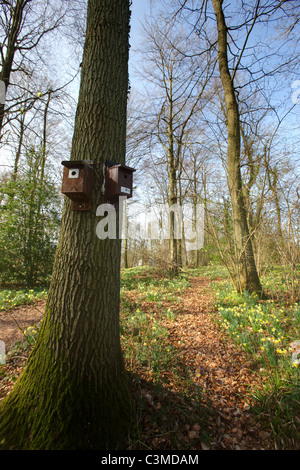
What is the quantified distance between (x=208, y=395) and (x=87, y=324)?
4.96 feet

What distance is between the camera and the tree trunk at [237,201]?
15.3 feet

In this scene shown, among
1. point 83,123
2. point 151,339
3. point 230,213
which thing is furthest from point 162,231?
point 83,123

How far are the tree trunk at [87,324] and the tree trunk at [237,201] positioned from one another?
367 centimetres

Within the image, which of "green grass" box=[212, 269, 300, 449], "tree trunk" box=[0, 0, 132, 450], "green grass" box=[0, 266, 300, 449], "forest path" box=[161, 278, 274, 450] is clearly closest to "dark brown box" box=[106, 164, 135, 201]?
"tree trunk" box=[0, 0, 132, 450]

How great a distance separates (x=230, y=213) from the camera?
4.93 m

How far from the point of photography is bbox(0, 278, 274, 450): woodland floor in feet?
5.39

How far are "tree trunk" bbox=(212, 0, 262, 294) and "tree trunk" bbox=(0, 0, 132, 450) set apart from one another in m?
3.67

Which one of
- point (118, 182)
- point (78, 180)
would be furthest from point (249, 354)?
point (78, 180)

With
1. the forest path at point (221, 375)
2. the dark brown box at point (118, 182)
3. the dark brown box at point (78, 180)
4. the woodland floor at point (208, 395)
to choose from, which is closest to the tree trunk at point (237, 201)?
the forest path at point (221, 375)

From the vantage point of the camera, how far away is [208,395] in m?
2.09

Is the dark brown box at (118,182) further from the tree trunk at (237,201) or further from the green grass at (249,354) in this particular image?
the tree trunk at (237,201)

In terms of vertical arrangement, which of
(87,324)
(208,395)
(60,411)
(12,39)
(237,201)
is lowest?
(208,395)

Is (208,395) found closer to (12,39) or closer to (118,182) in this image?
(118,182)
